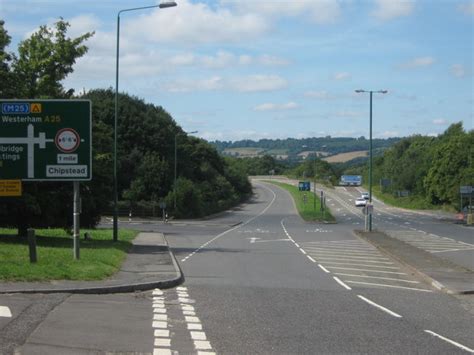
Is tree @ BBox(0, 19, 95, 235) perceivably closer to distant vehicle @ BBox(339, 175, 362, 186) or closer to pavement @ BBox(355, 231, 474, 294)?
pavement @ BBox(355, 231, 474, 294)

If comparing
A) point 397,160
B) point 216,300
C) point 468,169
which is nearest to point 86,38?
point 216,300

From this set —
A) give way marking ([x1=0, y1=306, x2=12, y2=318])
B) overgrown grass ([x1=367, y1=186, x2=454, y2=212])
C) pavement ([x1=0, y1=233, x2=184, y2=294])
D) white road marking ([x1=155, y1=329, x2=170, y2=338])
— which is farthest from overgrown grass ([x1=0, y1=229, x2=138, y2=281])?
overgrown grass ([x1=367, y1=186, x2=454, y2=212])

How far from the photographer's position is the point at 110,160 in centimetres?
3412

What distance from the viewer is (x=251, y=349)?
8.95m

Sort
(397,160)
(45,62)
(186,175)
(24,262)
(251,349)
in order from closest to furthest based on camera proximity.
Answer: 1. (251,349)
2. (24,262)
3. (45,62)
4. (186,175)
5. (397,160)

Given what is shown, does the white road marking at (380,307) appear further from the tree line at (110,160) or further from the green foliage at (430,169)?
the green foliage at (430,169)

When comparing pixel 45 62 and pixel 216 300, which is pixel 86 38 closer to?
pixel 45 62

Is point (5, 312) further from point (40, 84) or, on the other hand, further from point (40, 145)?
point (40, 84)

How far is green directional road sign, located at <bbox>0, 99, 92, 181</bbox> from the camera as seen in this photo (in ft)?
65.9

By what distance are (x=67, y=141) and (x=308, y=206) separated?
94.7m

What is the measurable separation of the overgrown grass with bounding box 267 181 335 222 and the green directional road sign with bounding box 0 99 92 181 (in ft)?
189

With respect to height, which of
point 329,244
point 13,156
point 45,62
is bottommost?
point 329,244

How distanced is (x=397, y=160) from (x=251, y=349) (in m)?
168

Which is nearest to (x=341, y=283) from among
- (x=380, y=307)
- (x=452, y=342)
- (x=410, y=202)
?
(x=380, y=307)
